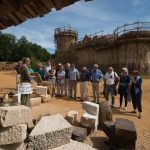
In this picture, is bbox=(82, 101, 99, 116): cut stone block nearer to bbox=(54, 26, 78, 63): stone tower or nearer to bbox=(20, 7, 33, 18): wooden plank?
bbox=(20, 7, 33, 18): wooden plank

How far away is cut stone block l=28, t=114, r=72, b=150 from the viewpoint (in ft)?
20.7

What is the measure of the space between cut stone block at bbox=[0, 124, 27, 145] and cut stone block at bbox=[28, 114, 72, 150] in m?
0.26

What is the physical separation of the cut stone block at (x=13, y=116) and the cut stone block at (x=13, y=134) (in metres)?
0.10

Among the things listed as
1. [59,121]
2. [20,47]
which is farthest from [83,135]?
[20,47]

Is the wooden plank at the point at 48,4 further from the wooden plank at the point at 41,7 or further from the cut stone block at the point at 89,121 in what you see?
the cut stone block at the point at 89,121

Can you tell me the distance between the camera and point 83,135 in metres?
8.38

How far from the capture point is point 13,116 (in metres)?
5.99

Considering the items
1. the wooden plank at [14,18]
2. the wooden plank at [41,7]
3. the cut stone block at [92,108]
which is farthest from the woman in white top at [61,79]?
the wooden plank at [41,7]

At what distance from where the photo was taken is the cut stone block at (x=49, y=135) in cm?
631

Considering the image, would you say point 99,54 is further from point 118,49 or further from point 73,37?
point 73,37

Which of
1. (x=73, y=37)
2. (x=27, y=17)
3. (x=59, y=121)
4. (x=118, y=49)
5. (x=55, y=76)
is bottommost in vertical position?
(x=59, y=121)

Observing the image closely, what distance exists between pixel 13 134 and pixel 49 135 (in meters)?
0.86

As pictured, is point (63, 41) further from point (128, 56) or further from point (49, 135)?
point (49, 135)

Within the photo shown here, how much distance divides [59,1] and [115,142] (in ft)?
15.9
